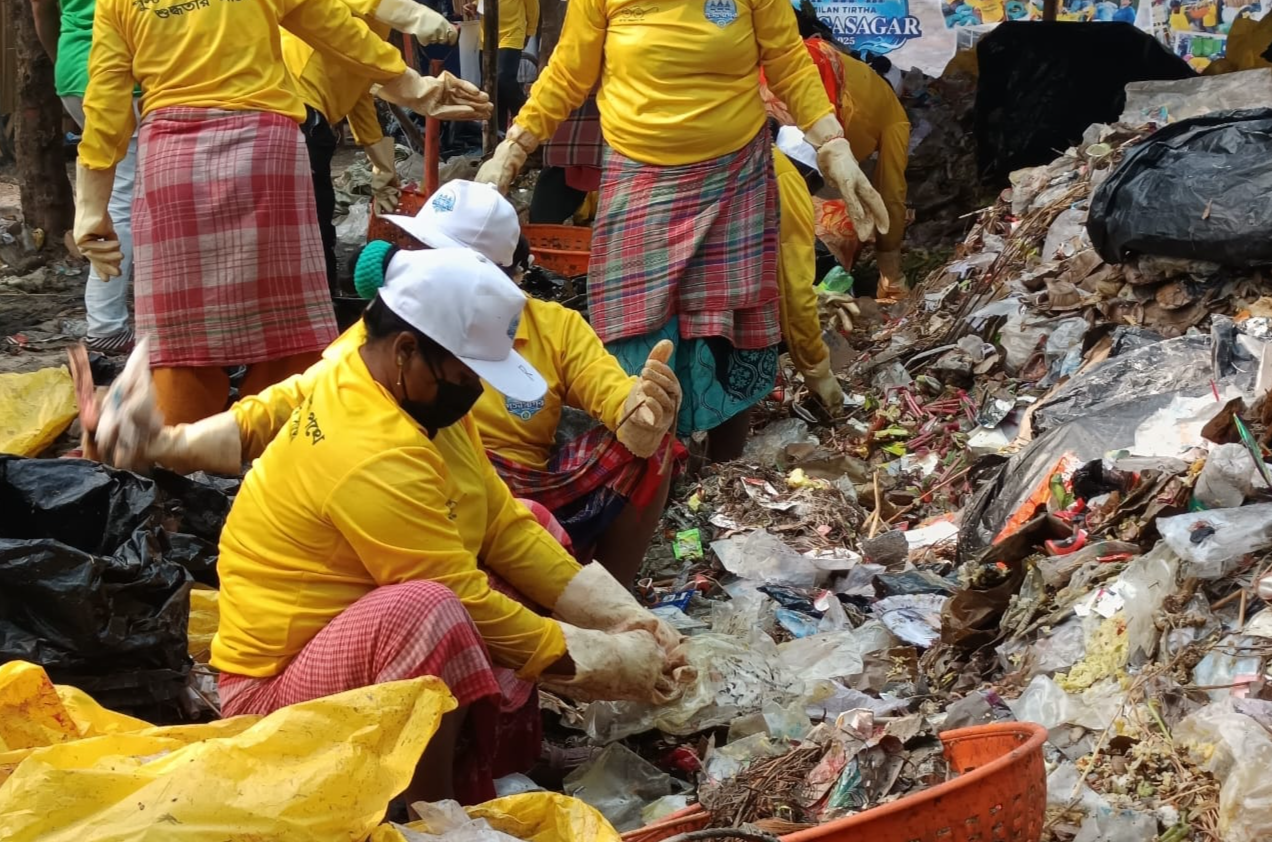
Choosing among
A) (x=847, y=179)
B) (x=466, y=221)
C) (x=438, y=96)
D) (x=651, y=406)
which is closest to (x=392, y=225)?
(x=438, y=96)

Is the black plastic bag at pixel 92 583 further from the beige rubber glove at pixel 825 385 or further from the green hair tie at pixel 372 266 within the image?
the beige rubber glove at pixel 825 385

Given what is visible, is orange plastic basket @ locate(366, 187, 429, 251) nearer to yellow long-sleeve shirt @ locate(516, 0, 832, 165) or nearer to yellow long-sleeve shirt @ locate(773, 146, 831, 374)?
yellow long-sleeve shirt @ locate(516, 0, 832, 165)

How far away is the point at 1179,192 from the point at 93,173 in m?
3.73

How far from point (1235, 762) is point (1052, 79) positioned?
22.3 ft

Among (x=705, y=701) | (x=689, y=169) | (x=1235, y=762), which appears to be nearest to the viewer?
(x=1235, y=762)

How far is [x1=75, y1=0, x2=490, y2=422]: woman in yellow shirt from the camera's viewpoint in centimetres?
411

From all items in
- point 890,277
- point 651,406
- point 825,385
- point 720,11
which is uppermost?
point 720,11

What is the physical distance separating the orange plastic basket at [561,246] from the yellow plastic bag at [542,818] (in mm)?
4035

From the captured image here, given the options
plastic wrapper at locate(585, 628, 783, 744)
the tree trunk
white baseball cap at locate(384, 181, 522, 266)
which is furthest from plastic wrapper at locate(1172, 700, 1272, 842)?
the tree trunk

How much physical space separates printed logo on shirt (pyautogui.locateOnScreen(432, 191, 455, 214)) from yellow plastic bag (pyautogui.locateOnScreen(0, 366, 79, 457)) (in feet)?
5.87

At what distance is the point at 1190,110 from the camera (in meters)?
7.07

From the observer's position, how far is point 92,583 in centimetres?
290

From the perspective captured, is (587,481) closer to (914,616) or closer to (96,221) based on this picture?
(914,616)

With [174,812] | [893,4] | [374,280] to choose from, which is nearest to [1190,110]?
[893,4]
